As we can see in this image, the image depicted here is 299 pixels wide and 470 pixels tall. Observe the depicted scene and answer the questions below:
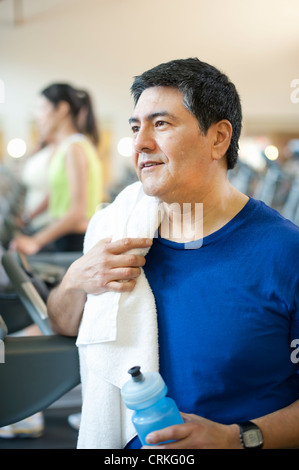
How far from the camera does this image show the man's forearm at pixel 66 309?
1.01m

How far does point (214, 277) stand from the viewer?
876 mm

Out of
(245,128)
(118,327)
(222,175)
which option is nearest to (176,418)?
(118,327)

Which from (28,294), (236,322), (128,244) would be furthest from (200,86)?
(28,294)

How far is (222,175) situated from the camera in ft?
3.09

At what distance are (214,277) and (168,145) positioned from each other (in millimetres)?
255

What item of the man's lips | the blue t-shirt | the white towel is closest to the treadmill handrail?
the white towel

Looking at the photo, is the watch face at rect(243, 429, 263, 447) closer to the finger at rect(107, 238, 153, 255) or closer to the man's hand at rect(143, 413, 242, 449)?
the man's hand at rect(143, 413, 242, 449)

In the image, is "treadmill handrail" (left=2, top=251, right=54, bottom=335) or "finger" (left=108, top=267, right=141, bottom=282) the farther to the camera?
"treadmill handrail" (left=2, top=251, right=54, bottom=335)

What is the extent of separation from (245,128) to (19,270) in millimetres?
690

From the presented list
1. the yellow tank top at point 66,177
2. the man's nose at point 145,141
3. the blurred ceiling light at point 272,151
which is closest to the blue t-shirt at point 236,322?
the man's nose at point 145,141

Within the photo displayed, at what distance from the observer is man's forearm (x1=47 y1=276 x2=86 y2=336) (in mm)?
1009

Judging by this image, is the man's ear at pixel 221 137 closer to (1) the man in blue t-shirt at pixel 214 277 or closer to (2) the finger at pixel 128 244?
(1) the man in blue t-shirt at pixel 214 277

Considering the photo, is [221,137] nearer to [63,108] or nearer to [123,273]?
[123,273]

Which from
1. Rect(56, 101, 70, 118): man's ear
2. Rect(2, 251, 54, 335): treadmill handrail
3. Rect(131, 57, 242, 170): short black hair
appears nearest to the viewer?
Rect(131, 57, 242, 170): short black hair
